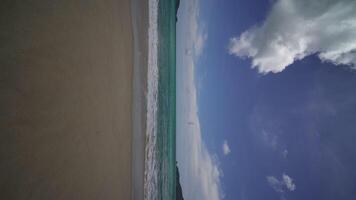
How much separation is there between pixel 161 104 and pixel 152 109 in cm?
23

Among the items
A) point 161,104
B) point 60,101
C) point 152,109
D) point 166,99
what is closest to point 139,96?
point 152,109

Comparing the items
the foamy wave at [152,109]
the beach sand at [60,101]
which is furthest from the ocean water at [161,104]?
the beach sand at [60,101]

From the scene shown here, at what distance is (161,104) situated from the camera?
1773 mm

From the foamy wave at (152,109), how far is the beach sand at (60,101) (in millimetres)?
380

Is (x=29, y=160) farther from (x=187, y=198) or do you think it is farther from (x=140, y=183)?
(x=187, y=198)

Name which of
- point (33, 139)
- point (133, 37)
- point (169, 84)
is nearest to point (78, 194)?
point (33, 139)

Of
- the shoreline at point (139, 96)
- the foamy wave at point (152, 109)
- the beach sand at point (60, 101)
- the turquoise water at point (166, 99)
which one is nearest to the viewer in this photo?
the beach sand at point (60, 101)

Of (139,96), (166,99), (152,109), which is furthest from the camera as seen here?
(166,99)

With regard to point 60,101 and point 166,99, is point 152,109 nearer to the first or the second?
point 166,99

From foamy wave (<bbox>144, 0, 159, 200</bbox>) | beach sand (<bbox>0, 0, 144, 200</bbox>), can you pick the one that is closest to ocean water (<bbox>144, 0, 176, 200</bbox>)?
foamy wave (<bbox>144, 0, 159, 200</bbox>)

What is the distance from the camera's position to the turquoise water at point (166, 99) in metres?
1.74

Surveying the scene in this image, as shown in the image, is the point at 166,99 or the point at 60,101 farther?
the point at 166,99

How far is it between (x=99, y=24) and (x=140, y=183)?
92 centimetres

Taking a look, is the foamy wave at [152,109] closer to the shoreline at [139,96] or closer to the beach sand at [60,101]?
the shoreline at [139,96]
